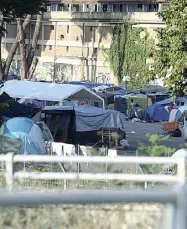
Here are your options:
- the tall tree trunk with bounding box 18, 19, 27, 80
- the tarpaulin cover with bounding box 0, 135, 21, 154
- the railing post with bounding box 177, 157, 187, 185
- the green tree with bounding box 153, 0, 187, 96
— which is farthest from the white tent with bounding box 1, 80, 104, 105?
the tall tree trunk with bounding box 18, 19, 27, 80

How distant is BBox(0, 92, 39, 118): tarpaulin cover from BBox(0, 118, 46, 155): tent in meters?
3.38

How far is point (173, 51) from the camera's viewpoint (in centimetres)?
2264

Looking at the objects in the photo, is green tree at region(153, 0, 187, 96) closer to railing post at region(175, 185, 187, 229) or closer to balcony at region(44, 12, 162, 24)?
railing post at region(175, 185, 187, 229)

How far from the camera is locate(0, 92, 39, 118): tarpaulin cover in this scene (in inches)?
1055

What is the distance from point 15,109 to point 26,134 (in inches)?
206

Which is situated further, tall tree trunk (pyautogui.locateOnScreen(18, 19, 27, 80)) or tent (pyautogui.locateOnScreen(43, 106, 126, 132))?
tall tree trunk (pyautogui.locateOnScreen(18, 19, 27, 80))

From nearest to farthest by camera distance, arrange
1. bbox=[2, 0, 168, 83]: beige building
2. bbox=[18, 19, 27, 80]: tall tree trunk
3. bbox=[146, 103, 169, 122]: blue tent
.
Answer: bbox=[146, 103, 169, 122]: blue tent
bbox=[18, 19, 27, 80]: tall tree trunk
bbox=[2, 0, 168, 83]: beige building

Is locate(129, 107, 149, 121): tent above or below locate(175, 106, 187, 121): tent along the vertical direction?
below

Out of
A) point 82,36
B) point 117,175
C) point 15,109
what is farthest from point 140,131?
point 82,36

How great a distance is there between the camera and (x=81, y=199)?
2633 millimetres

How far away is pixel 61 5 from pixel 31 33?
4.35m

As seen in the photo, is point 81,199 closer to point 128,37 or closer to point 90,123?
point 90,123

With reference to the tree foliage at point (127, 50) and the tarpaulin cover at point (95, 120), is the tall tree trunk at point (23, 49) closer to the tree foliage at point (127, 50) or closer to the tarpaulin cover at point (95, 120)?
the tree foliage at point (127, 50)

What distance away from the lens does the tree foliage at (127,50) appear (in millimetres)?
67938
